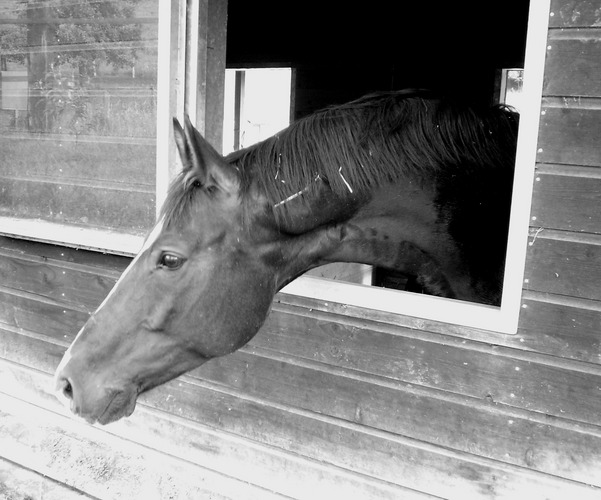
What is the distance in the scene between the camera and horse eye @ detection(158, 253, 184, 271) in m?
1.67


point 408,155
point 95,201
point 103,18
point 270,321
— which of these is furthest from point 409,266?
point 103,18

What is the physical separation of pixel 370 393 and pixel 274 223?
2.84ft

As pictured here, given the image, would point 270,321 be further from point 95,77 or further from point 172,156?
point 95,77

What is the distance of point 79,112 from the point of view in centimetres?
300

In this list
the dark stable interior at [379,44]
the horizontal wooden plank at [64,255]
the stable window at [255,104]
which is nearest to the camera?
the horizontal wooden plank at [64,255]

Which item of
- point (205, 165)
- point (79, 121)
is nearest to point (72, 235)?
point (79, 121)

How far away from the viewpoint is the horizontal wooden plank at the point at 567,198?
176 cm

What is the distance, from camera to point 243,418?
2686 millimetres

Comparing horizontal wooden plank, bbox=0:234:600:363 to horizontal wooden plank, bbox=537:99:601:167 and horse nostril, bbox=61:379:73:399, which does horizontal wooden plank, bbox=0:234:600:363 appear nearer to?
horizontal wooden plank, bbox=537:99:601:167

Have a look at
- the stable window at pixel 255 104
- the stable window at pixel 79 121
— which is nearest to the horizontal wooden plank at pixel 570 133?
the stable window at pixel 79 121

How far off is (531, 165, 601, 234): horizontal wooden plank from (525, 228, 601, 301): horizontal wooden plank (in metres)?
0.03

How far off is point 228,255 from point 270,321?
2.82ft

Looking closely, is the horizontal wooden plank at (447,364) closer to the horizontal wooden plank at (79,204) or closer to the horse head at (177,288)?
the horse head at (177,288)

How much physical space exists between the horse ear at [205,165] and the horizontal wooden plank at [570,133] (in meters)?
0.88
